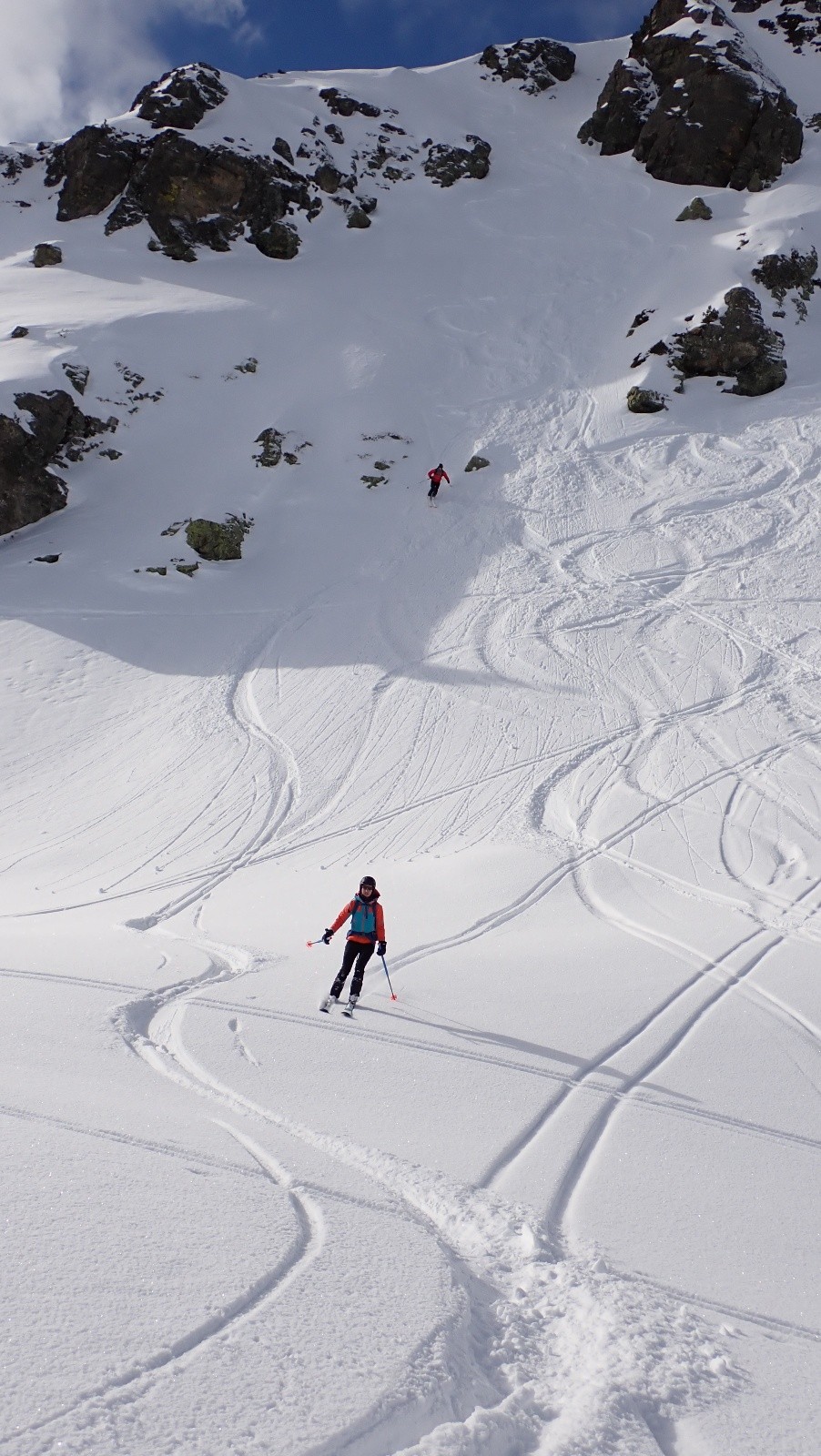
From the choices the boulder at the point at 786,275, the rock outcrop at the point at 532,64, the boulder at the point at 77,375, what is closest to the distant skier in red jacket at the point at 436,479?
the boulder at the point at 77,375

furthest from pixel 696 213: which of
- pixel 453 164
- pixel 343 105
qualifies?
pixel 343 105

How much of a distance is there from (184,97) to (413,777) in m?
43.2

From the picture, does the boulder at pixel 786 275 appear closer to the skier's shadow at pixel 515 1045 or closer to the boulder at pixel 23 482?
the boulder at pixel 23 482

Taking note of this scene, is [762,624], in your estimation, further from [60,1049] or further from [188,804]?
[60,1049]

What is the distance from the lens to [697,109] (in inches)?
1654

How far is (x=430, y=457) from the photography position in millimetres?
27375

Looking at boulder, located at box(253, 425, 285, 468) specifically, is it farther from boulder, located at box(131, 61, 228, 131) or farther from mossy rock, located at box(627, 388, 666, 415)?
boulder, located at box(131, 61, 228, 131)

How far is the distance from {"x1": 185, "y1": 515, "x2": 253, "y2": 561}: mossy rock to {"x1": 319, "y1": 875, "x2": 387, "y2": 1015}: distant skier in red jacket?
17.0 meters

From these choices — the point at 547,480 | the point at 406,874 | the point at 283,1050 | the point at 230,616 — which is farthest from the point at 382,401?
the point at 283,1050

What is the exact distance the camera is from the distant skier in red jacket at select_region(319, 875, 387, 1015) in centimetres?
754

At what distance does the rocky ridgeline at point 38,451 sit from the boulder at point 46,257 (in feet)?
48.8

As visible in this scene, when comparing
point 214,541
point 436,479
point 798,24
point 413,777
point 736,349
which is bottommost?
point 413,777

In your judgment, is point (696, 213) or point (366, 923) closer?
point (366, 923)

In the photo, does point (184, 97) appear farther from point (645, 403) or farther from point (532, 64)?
point (645, 403)
